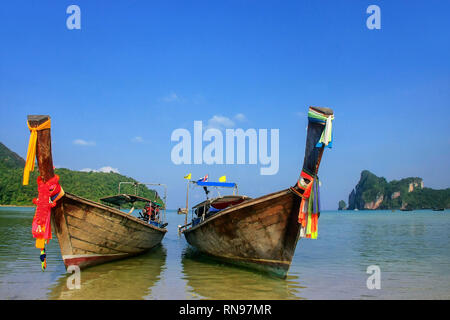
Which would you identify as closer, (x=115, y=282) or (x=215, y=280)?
(x=115, y=282)

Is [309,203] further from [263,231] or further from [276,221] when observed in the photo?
[263,231]

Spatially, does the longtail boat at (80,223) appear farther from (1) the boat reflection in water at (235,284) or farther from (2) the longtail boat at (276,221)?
(2) the longtail boat at (276,221)

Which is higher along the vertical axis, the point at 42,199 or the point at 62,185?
the point at 42,199

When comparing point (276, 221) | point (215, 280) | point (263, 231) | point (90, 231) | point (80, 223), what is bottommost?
point (215, 280)

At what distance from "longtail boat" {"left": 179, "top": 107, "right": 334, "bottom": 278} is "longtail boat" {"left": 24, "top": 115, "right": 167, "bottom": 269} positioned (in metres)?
2.81

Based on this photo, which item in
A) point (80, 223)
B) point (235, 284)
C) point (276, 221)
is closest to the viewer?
point (235, 284)

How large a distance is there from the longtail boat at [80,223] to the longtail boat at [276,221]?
281cm

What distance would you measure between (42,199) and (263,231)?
18.1 ft

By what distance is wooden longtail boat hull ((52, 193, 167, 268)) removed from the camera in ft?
26.2

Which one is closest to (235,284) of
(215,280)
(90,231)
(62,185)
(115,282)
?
(215,280)

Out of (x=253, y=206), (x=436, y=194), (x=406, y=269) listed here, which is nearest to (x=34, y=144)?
(x=253, y=206)

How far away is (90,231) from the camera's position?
28.1 ft

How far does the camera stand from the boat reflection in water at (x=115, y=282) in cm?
629
